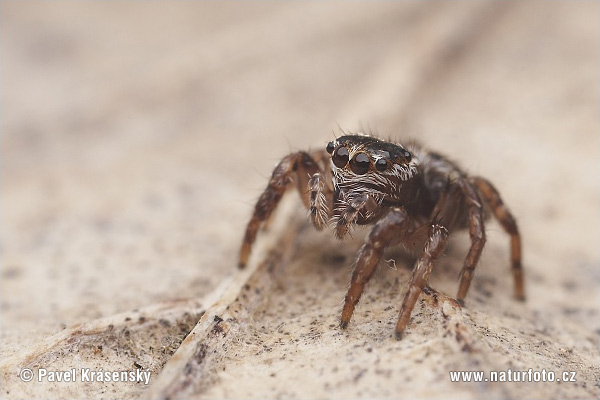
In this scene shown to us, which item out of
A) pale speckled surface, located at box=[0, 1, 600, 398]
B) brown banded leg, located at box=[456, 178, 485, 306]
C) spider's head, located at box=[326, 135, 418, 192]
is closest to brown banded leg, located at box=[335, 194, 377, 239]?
spider's head, located at box=[326, 135, 418, 192]

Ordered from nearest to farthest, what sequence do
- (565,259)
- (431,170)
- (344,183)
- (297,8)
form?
(344,183), (431,170), (565,259), (297,8)

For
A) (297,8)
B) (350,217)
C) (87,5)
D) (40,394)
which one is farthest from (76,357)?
(87,5)

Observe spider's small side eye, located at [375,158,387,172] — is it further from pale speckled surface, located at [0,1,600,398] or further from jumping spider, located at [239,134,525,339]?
pale speckled surface, located at [0,1,600,398]

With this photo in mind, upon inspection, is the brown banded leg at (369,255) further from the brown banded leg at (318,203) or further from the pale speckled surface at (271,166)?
the brown banded leg at (318,203)

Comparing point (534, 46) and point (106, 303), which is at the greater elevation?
point (534, 46)

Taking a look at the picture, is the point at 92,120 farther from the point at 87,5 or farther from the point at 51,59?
the point at 87,5

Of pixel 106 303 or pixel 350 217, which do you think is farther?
pixel 106 303

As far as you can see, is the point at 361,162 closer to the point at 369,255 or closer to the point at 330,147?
the point at 330,147
